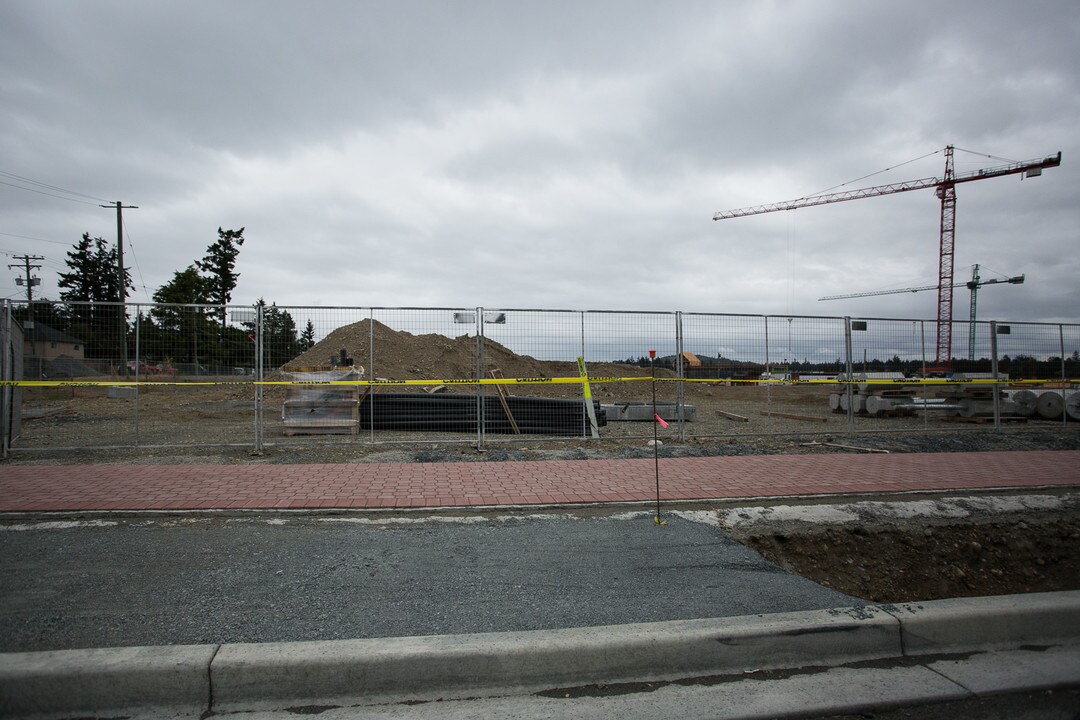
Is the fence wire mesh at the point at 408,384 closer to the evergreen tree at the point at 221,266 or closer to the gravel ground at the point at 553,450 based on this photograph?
the gravel ground at the point at 553,450

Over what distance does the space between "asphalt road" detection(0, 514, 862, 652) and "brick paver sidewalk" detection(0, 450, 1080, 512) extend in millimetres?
518

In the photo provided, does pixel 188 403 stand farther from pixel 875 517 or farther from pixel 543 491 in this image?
pixel 875 517

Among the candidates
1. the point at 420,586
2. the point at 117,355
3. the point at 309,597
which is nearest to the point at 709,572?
the point at 420,586

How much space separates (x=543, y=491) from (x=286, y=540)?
261cm

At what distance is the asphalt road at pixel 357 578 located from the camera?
340cm

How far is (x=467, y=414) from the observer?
11.4m

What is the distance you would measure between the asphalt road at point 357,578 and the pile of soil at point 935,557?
2.04 feet

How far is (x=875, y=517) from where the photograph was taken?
559 centimetres

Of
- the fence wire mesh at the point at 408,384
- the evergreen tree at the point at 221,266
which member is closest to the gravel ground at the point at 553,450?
the fence wire mesh at the point at 408,384

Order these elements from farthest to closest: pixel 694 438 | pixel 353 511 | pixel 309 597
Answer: pixel 694 438 < pixel 353 511 < pixel 309 597

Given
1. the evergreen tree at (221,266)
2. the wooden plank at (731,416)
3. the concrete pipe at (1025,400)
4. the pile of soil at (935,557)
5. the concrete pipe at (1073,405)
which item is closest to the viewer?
the pile of soil at (935,557)

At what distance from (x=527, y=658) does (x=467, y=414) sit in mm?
8414

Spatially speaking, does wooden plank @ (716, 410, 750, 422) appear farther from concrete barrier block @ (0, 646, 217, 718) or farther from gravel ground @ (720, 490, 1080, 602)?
concrete barrier block @ (0, 646, 217, 718)

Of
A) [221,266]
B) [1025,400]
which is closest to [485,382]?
[1025,400]
